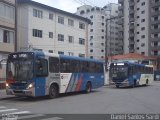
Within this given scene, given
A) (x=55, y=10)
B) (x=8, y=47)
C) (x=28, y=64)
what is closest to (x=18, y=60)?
(x=28, y=64)

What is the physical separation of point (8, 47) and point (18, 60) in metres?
17.3

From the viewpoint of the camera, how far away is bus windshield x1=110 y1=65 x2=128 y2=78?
35906 mm

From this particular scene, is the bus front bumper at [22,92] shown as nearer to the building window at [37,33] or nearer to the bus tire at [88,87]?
the bus tire at [88,87]

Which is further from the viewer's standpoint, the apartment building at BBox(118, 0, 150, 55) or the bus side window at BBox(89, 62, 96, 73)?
the apartment building at BBox(118, 0, 150, 55)

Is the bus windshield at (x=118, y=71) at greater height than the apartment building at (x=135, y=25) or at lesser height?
lesser

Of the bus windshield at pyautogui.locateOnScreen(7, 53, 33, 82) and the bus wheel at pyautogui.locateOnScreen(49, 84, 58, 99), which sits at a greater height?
the bus windshield at pyautogui.locateOnScreen(7, 53, 33, 82)

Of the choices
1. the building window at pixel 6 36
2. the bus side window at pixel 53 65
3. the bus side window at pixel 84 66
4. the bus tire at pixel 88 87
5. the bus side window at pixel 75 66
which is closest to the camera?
the bus side window at pixel 53 65

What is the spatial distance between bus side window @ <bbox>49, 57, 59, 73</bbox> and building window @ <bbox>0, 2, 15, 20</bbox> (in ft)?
51.8

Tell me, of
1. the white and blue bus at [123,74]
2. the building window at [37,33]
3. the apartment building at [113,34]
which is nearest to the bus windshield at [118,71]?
A: the white and blue bus at [123,74]

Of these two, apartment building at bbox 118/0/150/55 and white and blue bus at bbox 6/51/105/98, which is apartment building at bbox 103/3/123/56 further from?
white and blue bus at bbox 6/51/105/98

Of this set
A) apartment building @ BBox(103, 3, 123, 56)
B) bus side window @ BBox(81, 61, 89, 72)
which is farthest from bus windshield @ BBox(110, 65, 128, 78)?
apartment building @ BBox(103, 3, 123, 56)

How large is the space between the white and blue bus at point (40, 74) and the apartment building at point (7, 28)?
13226mm

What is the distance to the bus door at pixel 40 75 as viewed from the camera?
63.5 feet

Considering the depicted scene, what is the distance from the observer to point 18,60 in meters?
19.6
